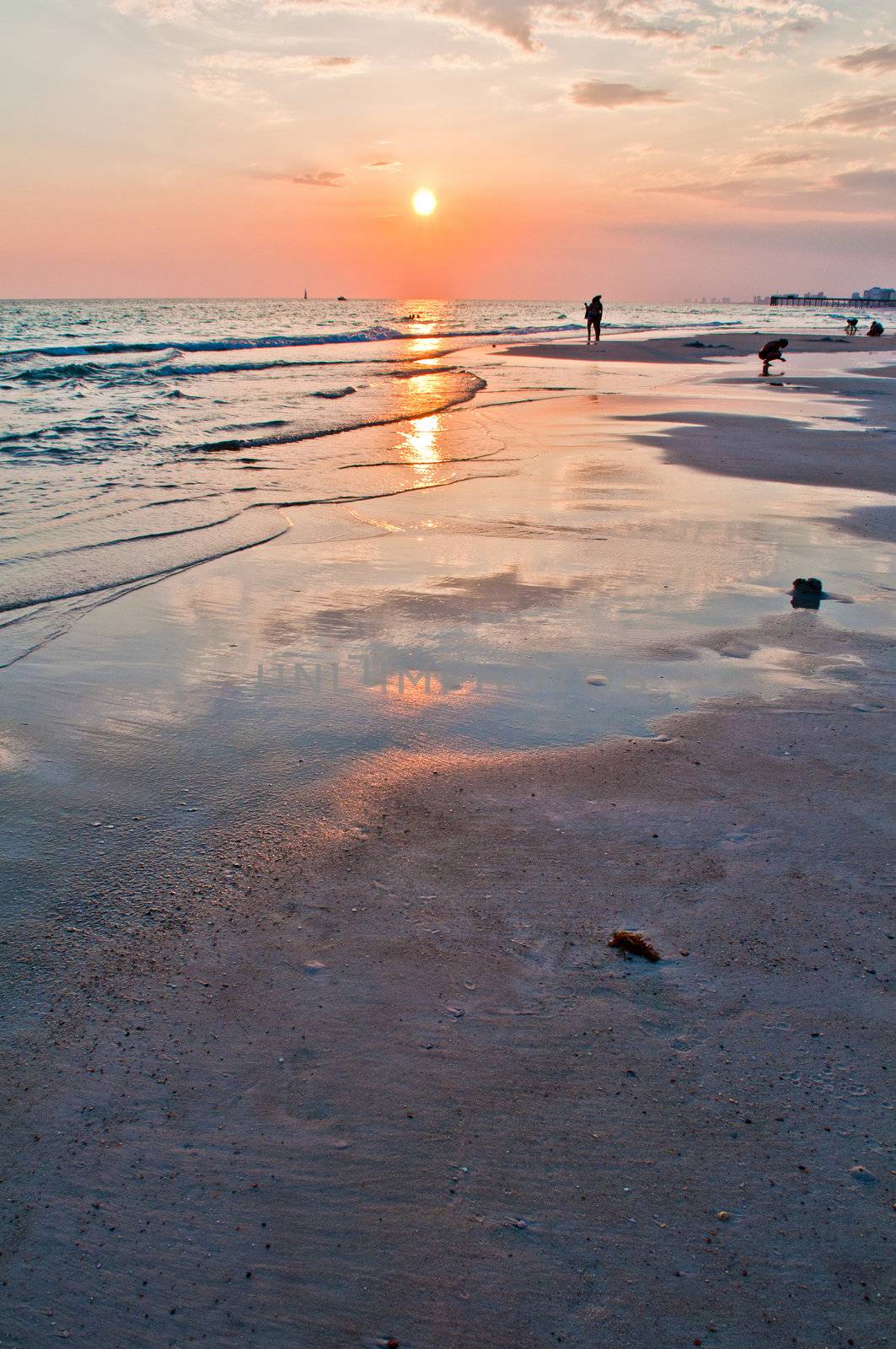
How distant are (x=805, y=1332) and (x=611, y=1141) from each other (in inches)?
20.8

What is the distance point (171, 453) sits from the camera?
497 inches

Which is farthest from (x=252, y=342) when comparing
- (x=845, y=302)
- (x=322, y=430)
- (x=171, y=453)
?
(x=845, y=302)

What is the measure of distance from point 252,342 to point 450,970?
144 feet

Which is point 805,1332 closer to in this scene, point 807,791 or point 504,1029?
point 504,1029

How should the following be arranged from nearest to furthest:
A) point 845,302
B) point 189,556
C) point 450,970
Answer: point 450,970, point 189,556, point 845,302

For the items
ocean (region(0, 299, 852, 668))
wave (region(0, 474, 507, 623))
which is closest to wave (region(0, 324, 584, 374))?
ocean (region(0, 299, 852, 668))

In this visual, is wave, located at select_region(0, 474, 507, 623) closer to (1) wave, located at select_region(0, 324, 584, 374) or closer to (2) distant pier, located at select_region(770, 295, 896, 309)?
(1) wave, located at select_region(0, 324, 584, 374)

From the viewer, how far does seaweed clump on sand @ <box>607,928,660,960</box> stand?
271cm

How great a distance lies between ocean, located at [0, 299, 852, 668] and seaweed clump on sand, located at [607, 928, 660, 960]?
3.95 m

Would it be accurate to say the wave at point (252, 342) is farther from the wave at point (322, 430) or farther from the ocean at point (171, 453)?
the wave at point (322, 430)

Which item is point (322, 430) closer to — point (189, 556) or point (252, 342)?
point (189, 556)

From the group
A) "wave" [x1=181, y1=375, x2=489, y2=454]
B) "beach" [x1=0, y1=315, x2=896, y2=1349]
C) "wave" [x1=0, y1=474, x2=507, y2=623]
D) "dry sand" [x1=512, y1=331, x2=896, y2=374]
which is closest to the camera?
"beach" [x1=0, y1=315, x2=896, y2=1349]

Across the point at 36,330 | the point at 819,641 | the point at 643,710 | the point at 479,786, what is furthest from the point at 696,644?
the point at 36,330

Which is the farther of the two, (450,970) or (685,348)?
(685,348)
